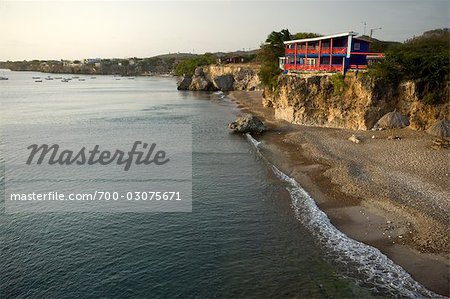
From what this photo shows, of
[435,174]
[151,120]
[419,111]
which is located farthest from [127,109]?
[435,174]

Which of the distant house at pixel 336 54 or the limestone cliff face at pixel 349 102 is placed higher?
the distant house at pixel 336 54

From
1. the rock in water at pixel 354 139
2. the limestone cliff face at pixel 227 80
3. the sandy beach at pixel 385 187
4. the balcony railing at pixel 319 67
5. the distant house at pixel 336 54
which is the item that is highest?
the distant house at pixel 336 54

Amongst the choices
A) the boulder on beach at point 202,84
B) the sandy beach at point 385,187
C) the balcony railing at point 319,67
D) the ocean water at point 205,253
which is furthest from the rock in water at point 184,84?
the ocean water at point 205,253

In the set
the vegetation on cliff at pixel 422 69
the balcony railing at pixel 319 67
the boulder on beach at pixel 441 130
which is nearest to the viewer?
the boulder on beach at pixel 441 130

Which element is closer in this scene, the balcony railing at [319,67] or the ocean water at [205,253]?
the ocean water at [205,253]

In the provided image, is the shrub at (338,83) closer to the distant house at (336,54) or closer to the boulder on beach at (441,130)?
the distant house at (336,54)

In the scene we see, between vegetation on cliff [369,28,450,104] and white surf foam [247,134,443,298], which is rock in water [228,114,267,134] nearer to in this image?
vegetation on cliff [369,28,450,104]
